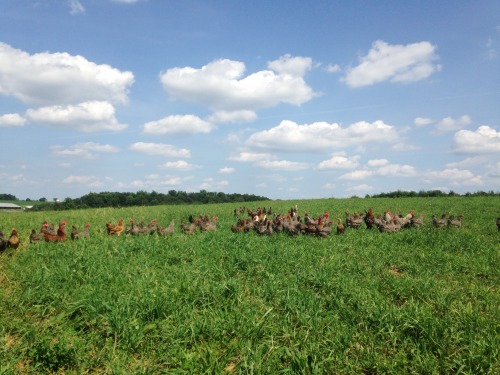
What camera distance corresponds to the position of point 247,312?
17.1ft

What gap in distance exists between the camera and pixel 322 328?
491 cm

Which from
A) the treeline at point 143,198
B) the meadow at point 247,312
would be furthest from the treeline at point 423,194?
the meadow at point 247,312

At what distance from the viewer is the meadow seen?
4.27 meters

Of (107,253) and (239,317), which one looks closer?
(239,317)

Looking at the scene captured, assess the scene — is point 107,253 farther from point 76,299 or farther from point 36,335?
point 36,335

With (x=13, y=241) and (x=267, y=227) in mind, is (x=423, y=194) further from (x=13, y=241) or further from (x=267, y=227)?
(x=13, y=241)

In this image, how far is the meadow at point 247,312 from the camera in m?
4.27

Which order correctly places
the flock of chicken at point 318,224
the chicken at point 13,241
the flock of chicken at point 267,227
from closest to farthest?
the chicken at point 13,241, the flock of chicken at point 267,227, the flock of chicken at point 318,224

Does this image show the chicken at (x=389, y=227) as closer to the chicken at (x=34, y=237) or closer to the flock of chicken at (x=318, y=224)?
the flock of chicken at (x=318, y=224)

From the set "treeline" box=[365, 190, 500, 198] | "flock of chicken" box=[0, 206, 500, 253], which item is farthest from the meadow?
"treeline" box=[365, 190, 500, 198]

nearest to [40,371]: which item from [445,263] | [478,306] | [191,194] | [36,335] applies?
[36,335]

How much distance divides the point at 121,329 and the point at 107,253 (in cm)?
384

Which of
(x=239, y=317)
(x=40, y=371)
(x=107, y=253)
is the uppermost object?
(x=107, y=253)

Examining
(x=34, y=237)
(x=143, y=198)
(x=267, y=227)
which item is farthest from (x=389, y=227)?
(x=143, y=198)
